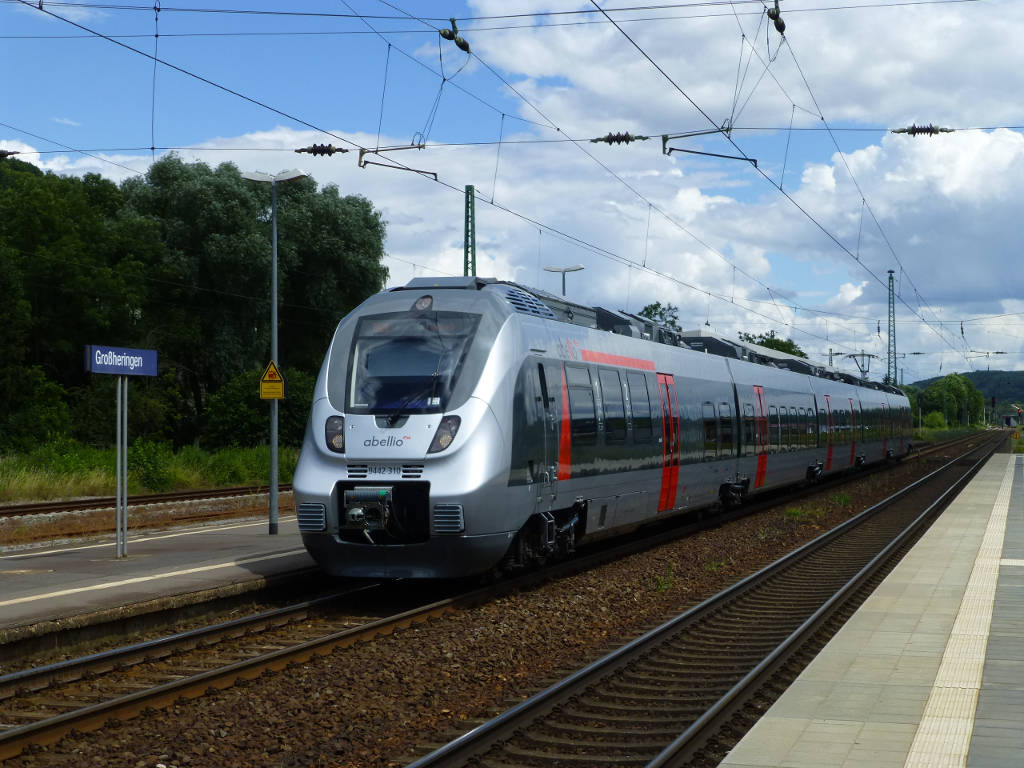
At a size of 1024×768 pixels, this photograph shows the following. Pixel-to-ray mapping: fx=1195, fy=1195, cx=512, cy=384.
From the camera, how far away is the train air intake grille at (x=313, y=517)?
12266mm

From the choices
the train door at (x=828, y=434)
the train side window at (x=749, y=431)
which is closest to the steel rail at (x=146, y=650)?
the train side window at (x=749, y=431)

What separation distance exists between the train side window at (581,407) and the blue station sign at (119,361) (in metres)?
5.14

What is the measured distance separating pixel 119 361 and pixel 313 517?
4.25 meters

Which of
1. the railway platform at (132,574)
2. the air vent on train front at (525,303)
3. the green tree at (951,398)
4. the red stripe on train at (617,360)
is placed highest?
the green tree at (951,398)

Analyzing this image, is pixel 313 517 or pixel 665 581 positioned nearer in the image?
pixel 313 517

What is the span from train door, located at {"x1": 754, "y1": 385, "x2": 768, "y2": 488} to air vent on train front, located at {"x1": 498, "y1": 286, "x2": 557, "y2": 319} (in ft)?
36.5

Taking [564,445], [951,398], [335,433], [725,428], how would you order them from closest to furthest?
[335,433], [564,445], [725,428], [951,398]

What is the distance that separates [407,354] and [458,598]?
2.65 metres

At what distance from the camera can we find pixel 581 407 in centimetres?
1467

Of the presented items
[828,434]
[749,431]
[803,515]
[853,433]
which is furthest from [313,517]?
[853,433]

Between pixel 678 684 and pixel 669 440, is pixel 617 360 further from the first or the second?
pixel 678 684

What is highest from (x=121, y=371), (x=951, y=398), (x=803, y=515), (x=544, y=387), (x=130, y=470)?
(x=951, y=398)

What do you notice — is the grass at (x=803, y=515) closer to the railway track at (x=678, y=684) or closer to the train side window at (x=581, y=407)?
the railway track at (x=678, y=684)

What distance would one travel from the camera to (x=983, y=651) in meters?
9.74
